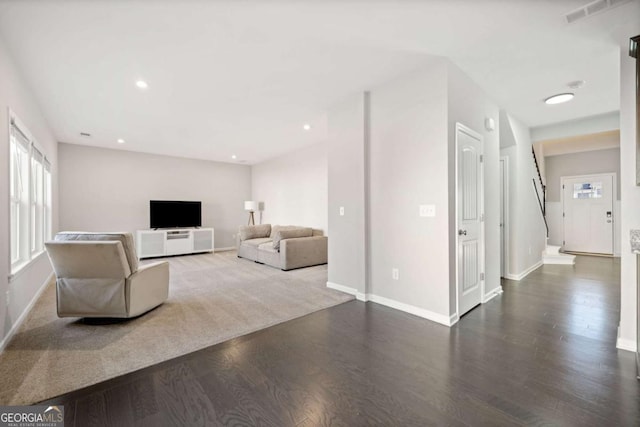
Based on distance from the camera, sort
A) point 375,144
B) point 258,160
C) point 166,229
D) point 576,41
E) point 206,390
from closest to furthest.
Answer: point 206,390 < point 576,41 < point 375,144 < point 166,229 < point 258,160

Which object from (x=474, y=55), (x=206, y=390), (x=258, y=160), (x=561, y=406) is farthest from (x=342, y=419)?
(x=258, y=160)

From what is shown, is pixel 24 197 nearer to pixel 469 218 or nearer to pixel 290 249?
pixel 290 249

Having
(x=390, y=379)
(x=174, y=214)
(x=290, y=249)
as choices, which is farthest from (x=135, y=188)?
(x=390, y=379)

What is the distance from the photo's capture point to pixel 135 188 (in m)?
6.91

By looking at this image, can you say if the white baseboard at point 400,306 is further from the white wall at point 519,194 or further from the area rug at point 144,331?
the white wall at point 519,194

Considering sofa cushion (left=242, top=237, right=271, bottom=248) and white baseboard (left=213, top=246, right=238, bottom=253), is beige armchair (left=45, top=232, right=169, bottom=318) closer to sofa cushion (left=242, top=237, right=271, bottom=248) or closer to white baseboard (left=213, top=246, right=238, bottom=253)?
sofa cushion (left=242, top=237, right=271, bottom=248)

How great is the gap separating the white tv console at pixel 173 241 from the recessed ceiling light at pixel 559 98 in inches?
292

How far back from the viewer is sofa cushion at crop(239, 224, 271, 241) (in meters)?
6.74

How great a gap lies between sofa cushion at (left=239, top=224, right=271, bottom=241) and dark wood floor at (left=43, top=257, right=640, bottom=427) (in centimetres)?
424

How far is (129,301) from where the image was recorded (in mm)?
2746

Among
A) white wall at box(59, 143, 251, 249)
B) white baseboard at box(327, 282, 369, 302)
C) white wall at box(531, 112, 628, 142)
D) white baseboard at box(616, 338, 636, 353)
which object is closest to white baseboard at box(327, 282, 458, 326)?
white baseboard at box(327, 282, 369, 302)

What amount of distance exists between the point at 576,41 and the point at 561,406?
9.41 feet

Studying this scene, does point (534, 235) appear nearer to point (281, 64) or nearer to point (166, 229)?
point (281, 64)

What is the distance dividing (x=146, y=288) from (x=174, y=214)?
476 centimetres
